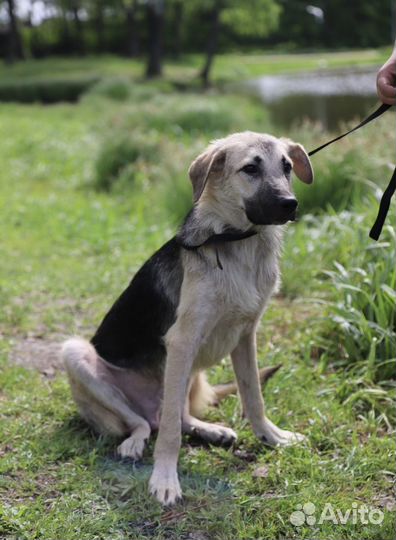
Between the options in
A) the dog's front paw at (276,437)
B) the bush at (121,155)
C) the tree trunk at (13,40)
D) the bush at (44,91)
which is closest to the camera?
the dog's front paw at (276,437)

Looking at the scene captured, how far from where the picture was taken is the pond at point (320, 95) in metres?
18.3

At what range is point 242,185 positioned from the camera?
3330 millimetres

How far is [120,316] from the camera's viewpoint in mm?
3873

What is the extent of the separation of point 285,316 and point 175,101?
9.69 metres

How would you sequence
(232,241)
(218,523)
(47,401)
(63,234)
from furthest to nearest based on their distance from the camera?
1. (63,234)
2. (47,401)
3. (232,241)
4. (218,523)

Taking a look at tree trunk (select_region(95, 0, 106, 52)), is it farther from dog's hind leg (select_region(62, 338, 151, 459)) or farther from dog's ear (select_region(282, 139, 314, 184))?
dog's hind leg (select_region(62, 338, 151, 459))

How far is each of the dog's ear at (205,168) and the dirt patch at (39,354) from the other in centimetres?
194

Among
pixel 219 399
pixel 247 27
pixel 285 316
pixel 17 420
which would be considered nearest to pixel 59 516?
pixel 17 420

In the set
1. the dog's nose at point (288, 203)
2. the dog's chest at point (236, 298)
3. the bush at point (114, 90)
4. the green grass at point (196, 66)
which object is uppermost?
the dog's nose at point (288, 203)

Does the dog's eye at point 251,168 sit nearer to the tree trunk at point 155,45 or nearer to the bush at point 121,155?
the bush at point 121,155

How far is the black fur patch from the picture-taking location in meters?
3.62

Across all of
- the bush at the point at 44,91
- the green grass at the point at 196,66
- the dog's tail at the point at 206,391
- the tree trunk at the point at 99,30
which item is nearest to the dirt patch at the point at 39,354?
the dog's tail at the point at 206,391

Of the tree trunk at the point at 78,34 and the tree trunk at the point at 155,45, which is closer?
the tree trunk at the point at 155,45

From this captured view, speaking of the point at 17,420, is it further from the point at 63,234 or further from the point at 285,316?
the point at 63,234
